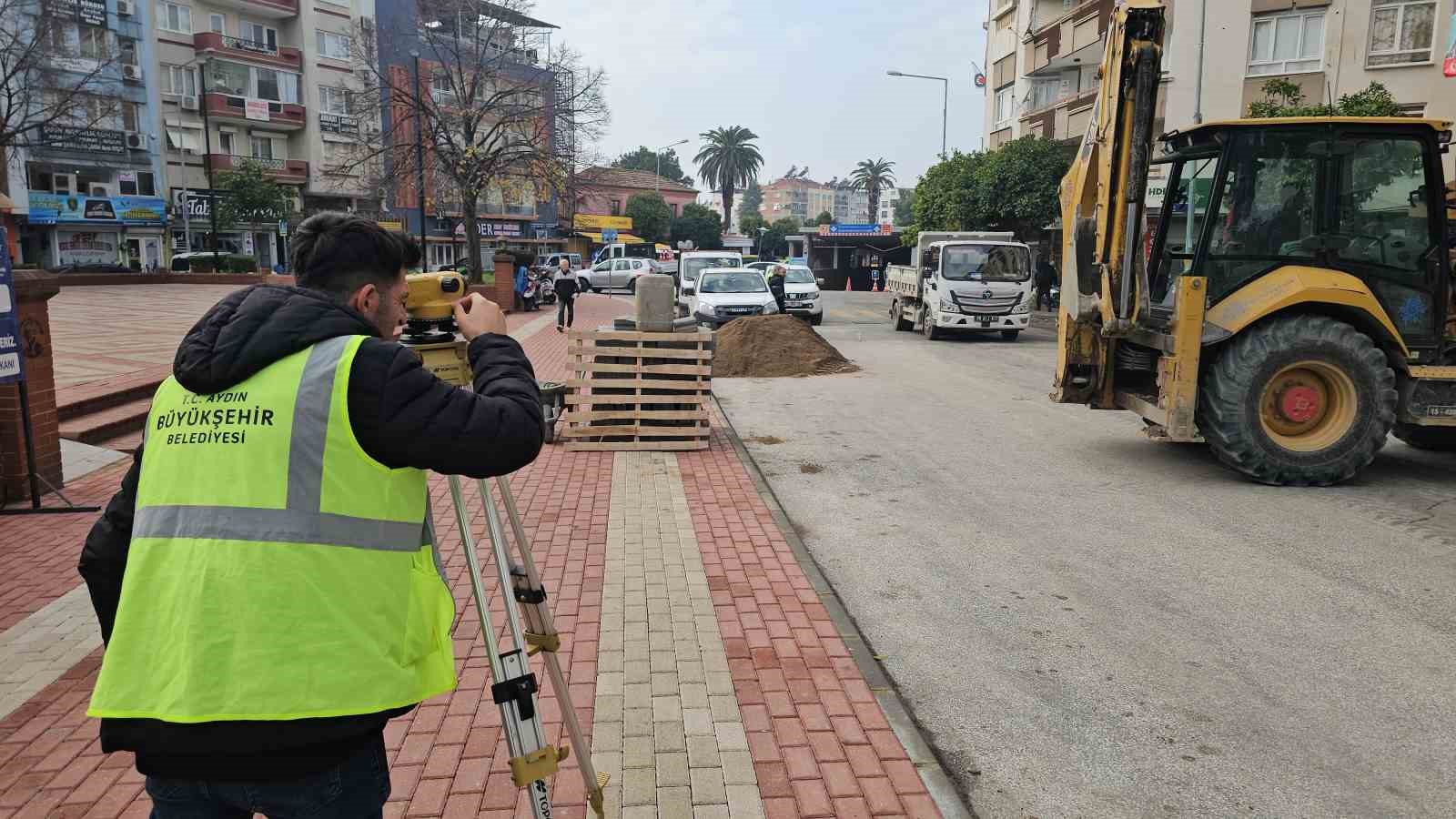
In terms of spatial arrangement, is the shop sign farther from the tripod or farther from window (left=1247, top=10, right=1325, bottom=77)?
the tripod

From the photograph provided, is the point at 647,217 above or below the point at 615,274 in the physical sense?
above

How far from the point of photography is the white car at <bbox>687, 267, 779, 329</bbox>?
20.7 metres

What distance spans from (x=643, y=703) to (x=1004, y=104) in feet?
142

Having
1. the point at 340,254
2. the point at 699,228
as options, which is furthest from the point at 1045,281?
the point at 699,228

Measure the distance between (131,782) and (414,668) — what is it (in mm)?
2266

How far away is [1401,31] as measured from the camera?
25.6m

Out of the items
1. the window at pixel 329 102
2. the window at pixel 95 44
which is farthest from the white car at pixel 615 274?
the window at pixel 95 44

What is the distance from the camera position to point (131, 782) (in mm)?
3447

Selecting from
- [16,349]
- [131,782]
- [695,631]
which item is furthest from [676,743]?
[16,349]

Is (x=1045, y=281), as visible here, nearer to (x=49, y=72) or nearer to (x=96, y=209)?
(x=49, y=72)

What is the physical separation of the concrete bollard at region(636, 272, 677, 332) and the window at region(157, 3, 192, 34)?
4898cm

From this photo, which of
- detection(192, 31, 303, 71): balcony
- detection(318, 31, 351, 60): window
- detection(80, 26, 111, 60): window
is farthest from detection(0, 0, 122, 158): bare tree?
detection(318, 31, 351, 60): window

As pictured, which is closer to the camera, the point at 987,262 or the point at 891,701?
the point at 891,701

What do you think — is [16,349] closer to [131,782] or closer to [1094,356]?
[131,782]
